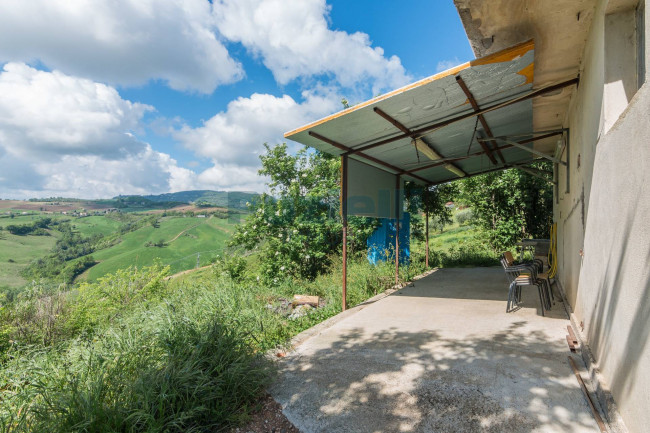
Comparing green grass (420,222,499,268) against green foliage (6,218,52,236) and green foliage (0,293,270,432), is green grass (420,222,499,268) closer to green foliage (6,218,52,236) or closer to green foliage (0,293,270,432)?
green foliage (0,293,270,432)

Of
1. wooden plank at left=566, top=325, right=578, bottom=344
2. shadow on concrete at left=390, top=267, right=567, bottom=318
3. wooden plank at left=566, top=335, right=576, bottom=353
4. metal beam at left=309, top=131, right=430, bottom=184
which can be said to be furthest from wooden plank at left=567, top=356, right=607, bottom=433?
metal beam at left=309, top=131, right=430, bottom=184

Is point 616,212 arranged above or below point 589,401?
above

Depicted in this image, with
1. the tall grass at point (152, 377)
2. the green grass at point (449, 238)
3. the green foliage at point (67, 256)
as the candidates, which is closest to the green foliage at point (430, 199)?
the green grass at point (449, 238)

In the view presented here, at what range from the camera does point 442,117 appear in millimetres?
4457

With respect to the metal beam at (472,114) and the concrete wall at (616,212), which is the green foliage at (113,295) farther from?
the concrete wall at (616,212)

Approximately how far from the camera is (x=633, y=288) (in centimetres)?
171

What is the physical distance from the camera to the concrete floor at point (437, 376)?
2082mm

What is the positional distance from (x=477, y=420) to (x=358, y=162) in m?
4.56

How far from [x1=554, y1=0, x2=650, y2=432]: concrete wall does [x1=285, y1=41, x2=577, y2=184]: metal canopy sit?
686mm

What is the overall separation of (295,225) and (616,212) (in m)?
8.24

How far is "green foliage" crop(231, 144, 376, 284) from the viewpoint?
9.55 metres

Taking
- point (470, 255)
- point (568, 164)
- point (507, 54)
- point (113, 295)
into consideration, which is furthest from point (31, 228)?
point (568, 164)

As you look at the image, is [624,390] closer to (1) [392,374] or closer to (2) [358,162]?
(1) [392,374]

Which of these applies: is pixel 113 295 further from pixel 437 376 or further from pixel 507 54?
pixel 507 54
